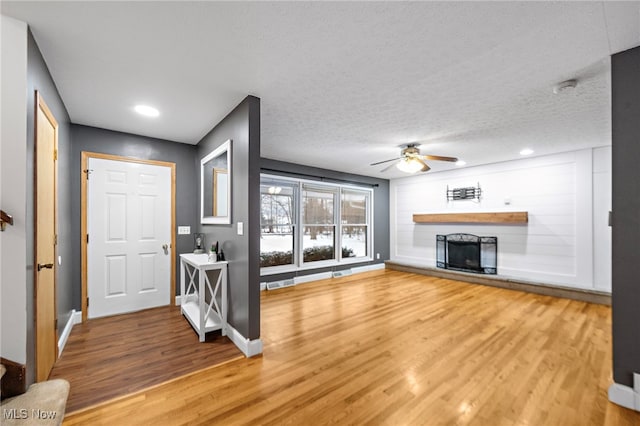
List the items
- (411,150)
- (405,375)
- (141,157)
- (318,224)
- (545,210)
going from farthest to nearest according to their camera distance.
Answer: (318,224) < (545,210) < (411,150) < (141,157) < (405,375)

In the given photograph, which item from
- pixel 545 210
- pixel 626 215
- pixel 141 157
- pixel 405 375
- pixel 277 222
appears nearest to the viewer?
pixel 626 215

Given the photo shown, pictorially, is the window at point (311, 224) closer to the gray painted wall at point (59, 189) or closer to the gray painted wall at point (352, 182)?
the gray painted wall at point (352, 182)

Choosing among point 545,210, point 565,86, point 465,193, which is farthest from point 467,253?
point 565,86

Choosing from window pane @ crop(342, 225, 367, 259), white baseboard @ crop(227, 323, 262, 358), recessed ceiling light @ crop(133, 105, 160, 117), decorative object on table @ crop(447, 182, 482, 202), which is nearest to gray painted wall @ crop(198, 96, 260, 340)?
white baseboard @ crop(227, 323, 262, 358)

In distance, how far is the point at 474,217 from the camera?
555cm

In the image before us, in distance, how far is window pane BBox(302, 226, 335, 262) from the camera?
5.78 metres

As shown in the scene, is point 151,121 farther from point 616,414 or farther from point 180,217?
point 616,414

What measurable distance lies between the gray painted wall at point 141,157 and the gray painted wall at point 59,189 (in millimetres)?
129

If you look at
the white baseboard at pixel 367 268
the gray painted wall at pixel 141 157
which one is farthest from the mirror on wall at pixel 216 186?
the white baseboard at pixel 367 268

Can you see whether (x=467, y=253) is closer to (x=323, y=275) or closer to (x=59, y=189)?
(x=323, y=275)

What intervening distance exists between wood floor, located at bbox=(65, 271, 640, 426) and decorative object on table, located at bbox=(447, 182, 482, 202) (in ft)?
8.60

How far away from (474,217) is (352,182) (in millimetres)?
2725

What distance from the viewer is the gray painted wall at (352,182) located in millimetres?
5125

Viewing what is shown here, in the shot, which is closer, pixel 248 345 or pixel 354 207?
pixel 248 345
